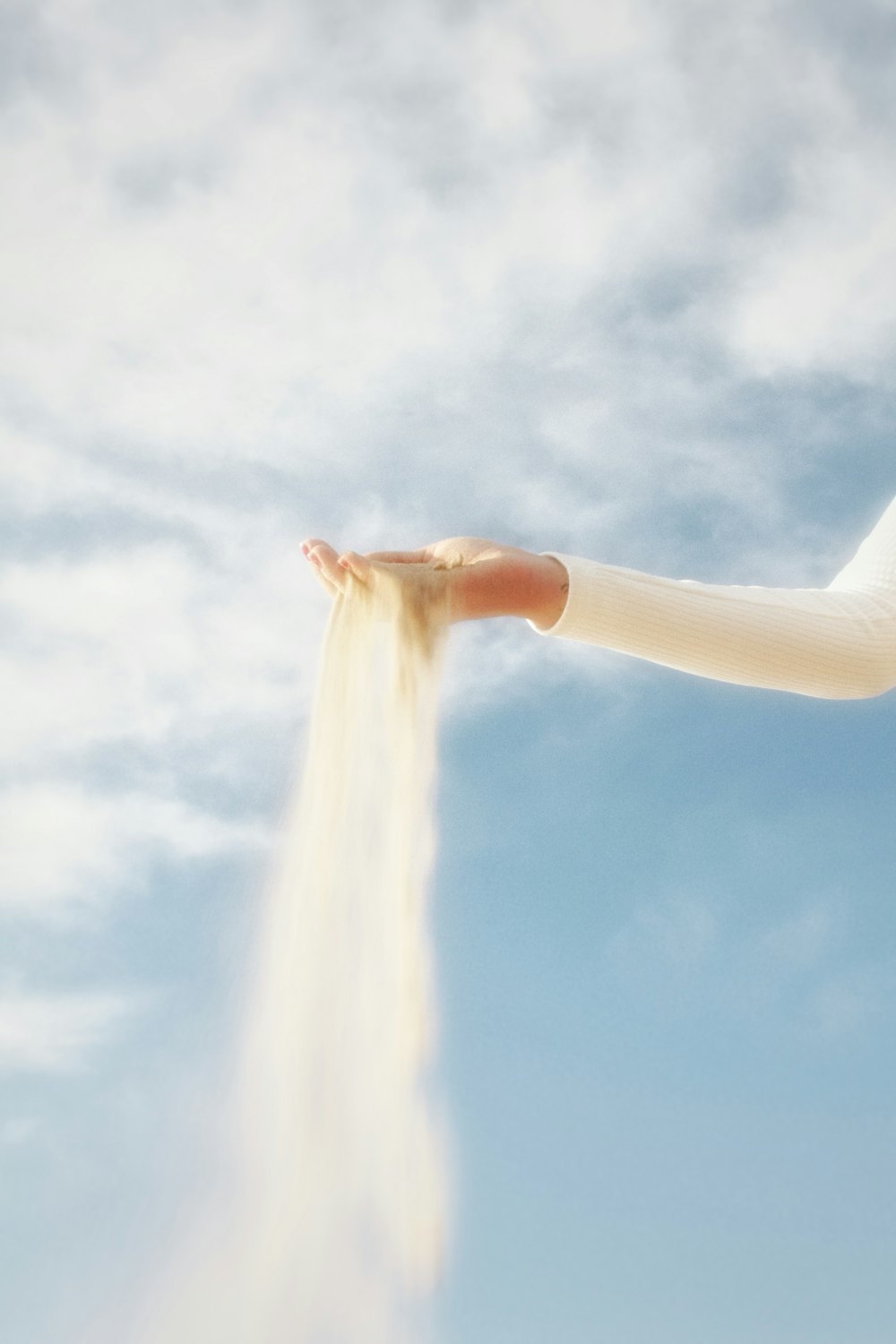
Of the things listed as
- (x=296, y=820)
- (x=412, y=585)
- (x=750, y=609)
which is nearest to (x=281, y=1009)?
(x=296, y=820)

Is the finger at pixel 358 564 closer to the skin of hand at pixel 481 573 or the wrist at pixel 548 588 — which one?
the skin of hand at pixel 481 573

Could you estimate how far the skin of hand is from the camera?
2.96 meters

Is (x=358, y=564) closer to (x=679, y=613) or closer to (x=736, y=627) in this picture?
(x=679, y=613)

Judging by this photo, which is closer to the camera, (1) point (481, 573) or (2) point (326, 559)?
(1) point (481, 573)

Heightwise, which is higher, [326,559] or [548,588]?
[326,559]

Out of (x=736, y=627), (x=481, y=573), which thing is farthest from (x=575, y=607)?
(x=736, y=627)

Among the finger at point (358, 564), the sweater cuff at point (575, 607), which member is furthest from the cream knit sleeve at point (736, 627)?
the finger at point (358, 564)

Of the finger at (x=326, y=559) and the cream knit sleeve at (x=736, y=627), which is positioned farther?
the finger at (x=326, y=559)

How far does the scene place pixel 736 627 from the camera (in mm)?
2906

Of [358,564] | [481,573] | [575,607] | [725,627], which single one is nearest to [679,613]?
[725,627]

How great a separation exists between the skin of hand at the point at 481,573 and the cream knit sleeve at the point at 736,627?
0.04 metres

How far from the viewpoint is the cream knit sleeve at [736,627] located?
115 inches

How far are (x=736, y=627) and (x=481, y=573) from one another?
1.81ft

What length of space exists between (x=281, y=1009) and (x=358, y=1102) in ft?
0.97
